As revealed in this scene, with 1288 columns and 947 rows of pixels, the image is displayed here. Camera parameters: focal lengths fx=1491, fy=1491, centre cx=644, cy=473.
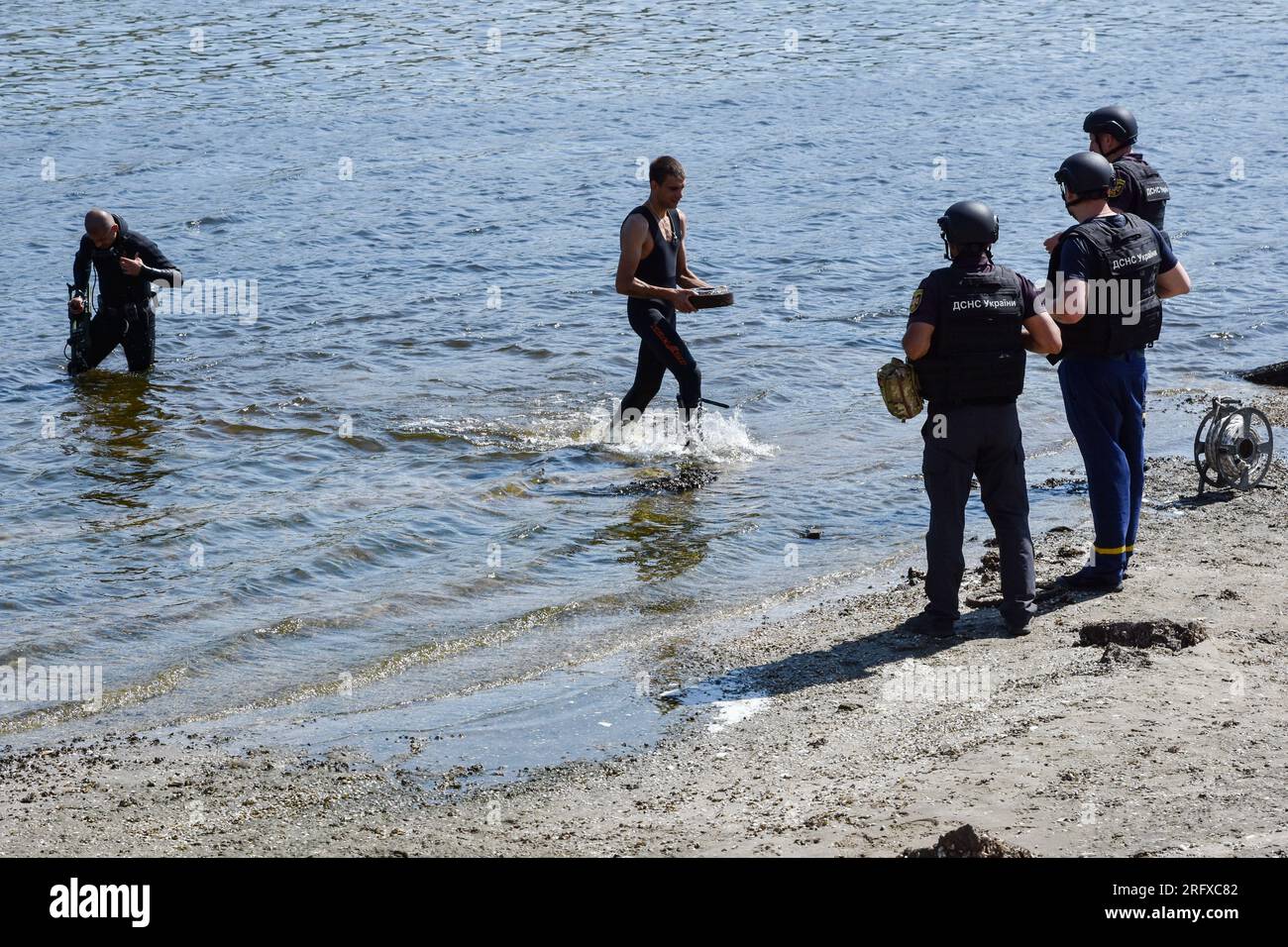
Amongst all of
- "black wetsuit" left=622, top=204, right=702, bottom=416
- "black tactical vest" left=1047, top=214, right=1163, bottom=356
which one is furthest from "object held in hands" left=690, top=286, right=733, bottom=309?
"black tactical vest" left=1047, top=214, right=1163, bottom=356

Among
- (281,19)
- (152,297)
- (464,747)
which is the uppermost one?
(281,19)

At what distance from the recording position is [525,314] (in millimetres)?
15359

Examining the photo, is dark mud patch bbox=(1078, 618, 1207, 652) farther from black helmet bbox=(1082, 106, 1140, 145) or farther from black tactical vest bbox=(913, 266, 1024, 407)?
black helmet bbox=(1082, 106, 1140, 145)

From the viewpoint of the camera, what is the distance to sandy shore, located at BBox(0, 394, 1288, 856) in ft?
16.9

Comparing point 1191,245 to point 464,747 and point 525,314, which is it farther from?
point 464,747

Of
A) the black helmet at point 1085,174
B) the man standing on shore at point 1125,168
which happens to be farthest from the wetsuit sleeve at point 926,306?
the man standing on shore at point 1125,168

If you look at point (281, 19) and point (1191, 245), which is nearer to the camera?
point (1191, 245)

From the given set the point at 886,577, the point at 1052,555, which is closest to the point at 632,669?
the point at 886,577

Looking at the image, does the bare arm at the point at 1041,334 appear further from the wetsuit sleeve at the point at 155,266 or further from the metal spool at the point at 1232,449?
the wetsuit sleeve at the point at 155,266

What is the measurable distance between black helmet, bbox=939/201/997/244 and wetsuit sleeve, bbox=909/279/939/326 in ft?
0.78

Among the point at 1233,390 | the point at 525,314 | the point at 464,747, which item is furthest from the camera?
the point at 525,314

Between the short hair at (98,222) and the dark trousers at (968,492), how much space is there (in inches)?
312

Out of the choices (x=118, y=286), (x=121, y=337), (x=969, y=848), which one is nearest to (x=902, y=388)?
(x=969, y=848)

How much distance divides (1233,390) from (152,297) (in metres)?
9.19
